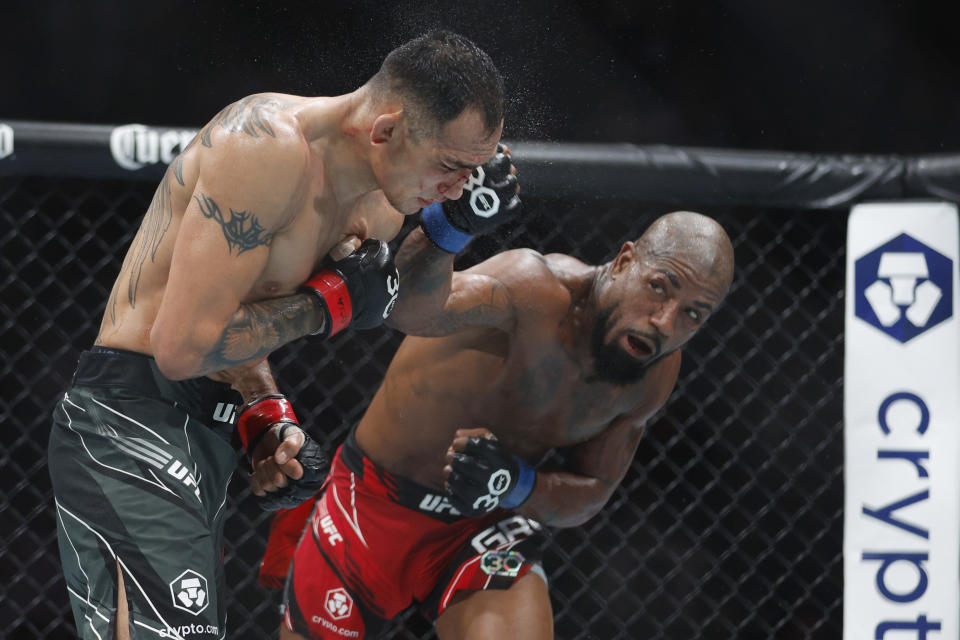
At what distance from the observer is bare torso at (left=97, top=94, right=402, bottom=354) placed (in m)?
1.19

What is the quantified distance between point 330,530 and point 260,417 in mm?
537

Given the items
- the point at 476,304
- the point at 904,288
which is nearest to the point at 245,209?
the point at 476,304

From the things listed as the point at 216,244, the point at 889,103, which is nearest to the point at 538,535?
the point at 216,244

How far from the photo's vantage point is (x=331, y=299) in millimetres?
1324

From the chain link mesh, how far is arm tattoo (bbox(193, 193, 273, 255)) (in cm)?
118

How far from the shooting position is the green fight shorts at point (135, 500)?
1.24 metres

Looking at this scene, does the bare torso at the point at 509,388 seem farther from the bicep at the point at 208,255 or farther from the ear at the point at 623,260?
the bicep at the point at 208,255

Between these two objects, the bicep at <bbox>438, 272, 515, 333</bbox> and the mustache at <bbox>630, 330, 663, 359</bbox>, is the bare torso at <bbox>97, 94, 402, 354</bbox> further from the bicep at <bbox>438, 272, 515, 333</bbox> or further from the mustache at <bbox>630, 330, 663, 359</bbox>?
the mustache at <bbox>630, 330, 663, 359</bbox>

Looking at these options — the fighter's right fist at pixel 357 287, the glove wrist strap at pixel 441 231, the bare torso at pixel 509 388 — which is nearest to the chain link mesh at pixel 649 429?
the bare torso at pixel 509 388

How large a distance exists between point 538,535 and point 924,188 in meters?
1.15

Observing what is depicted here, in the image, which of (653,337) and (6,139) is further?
(6,139)

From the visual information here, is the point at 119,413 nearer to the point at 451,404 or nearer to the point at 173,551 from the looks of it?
the point at 173,551

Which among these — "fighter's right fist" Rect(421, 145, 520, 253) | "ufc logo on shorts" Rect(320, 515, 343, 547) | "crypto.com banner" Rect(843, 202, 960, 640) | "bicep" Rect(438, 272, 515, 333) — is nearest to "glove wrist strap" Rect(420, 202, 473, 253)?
"fighter's right fist" Rect(421, 145, 520, 253)

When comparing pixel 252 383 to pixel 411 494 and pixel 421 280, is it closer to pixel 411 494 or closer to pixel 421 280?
pixel 421 280
